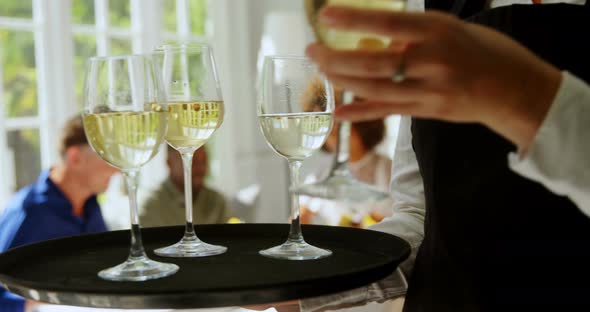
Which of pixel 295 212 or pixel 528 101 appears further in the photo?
pixel 295 212

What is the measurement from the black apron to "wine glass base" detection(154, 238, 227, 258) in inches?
11.4

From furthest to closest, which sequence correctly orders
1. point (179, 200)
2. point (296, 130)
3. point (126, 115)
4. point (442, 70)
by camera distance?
point (179, 200) → point (296, 130) → point (126, 115) → point (442, 70)

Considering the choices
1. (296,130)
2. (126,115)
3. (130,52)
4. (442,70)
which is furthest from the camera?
(130,52)

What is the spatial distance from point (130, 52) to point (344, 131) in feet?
12.6

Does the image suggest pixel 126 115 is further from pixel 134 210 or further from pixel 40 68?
pixel 40 68

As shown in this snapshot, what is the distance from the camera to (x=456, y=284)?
954mm

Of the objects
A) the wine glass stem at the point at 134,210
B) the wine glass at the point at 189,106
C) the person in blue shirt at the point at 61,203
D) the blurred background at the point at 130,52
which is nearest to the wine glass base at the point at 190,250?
the wine glass at the point at 189,106

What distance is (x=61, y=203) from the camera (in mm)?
2900

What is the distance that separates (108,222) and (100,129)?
287cm

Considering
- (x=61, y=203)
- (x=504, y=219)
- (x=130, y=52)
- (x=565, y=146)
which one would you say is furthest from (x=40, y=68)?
(x=565, y=146)

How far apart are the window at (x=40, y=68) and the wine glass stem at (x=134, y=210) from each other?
2.81 meters

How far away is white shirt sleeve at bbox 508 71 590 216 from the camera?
60 centimetres

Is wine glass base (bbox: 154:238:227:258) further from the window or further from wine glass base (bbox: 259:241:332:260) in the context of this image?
the window

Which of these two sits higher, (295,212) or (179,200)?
(295,212)
